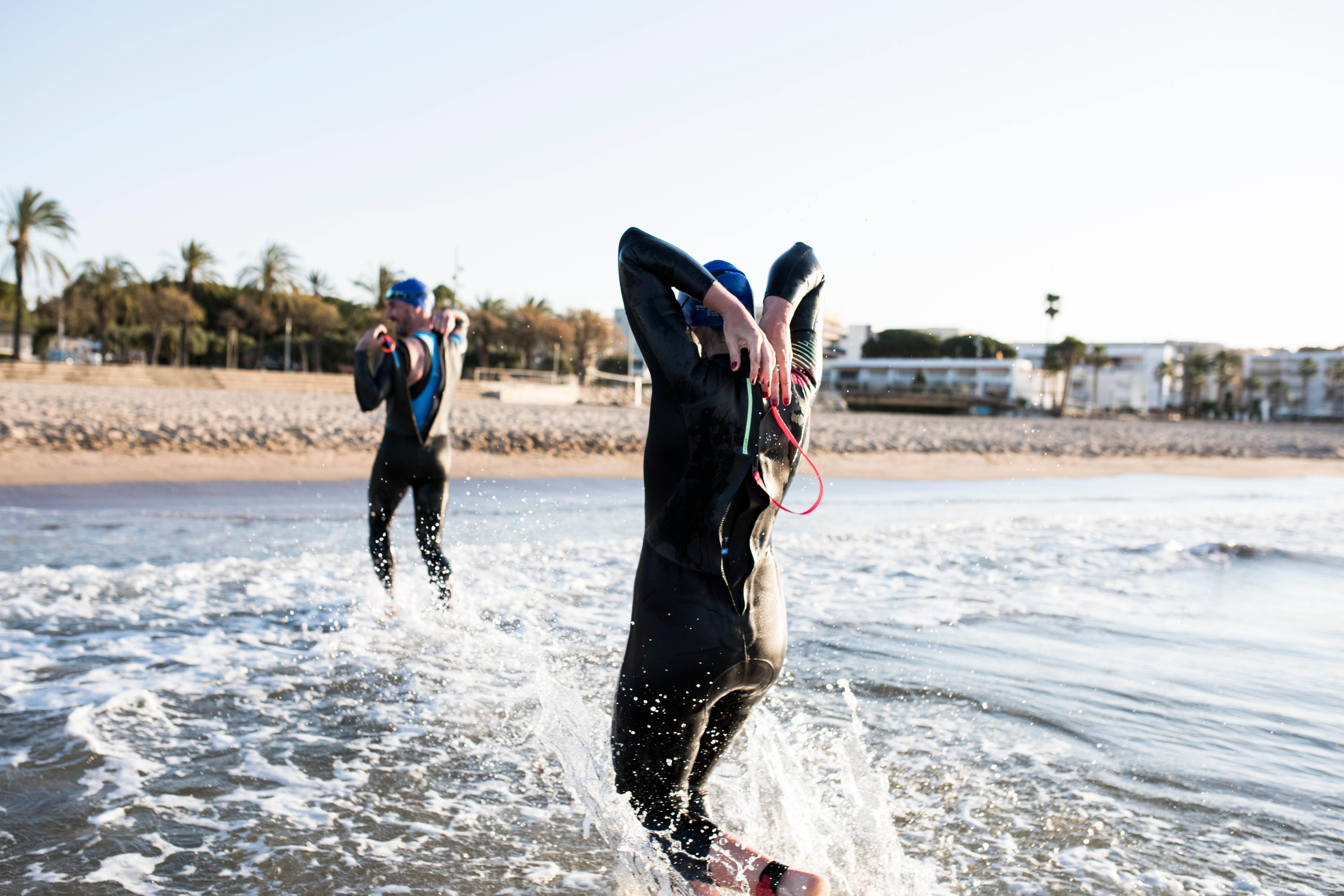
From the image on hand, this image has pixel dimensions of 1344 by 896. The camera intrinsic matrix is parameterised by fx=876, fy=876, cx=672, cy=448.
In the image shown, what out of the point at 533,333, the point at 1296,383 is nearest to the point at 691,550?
the point at 533,333

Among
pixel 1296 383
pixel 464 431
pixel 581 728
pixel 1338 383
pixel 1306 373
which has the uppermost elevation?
pixel 1306 373

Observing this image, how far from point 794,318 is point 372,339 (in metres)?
3.37

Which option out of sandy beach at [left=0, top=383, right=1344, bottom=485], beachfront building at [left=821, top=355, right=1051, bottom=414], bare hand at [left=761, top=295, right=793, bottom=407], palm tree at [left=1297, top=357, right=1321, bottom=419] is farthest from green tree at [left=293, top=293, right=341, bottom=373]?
palm tree at [left=1297, top=357, right=1321, bottom=419]

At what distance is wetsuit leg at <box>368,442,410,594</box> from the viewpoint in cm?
543

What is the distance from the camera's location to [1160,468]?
26.0m

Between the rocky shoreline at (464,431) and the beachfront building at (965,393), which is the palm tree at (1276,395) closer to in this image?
the beachfront building at (965,393)

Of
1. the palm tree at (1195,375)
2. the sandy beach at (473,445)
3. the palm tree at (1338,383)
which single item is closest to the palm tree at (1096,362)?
the palm tree at (1195,375)

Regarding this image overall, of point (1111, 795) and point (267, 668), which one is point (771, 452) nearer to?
point (1111, 795)

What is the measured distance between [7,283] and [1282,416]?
13081 centimetres

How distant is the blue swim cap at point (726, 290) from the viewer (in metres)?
2.13

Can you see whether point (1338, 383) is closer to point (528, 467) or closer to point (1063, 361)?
point (1063, 361)

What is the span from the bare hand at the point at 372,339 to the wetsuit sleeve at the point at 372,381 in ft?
0.09

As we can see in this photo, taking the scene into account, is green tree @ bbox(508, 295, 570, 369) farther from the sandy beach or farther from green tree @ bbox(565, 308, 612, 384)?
the sandy beach

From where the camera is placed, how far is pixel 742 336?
199 centimetres
